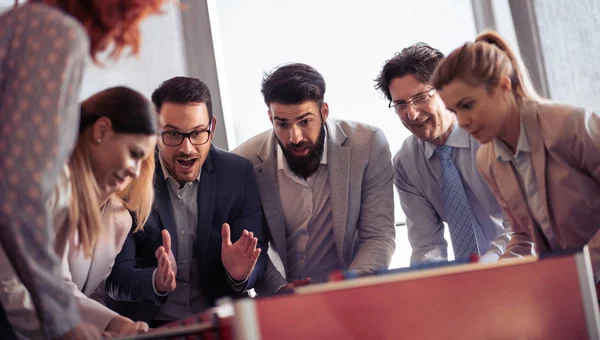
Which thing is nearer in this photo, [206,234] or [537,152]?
[537,152]

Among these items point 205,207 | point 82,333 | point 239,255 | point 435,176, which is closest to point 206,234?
point 205,207

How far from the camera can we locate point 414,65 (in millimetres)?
3189

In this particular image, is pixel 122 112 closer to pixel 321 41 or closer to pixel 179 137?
pixel 179 137

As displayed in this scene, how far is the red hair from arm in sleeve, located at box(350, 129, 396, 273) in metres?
1.76

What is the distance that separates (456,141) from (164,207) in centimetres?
129

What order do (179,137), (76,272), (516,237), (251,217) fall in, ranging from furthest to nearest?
(251,217), (179,137), (516,237), (76,272)

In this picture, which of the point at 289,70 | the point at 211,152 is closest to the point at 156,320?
the point at 211,152

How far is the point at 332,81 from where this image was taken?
410 cm

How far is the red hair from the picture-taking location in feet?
4.95

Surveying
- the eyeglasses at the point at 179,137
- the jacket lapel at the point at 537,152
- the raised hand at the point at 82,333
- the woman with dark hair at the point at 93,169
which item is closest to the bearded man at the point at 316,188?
the eyeglasses at the point at 179,137

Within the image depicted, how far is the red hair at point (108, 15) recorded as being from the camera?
1509 millimetres

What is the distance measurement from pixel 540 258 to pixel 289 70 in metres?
1.78

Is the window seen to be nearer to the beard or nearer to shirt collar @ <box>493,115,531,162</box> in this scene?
the beard

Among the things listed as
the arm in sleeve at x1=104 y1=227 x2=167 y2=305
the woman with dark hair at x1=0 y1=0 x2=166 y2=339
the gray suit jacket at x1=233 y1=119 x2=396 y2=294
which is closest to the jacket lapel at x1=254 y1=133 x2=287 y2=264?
the gray suit jacket at x1=233 y1=119 x2=396 y2=294
